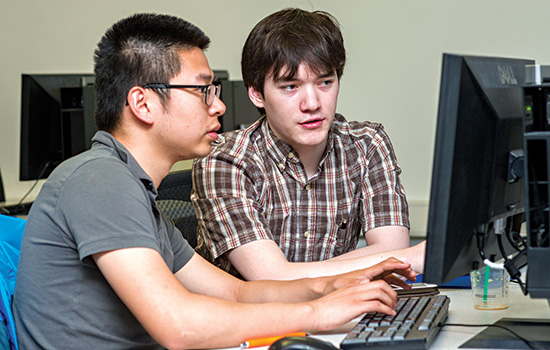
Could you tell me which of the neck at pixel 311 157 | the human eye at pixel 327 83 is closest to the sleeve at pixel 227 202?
the neck at pixel 311 157

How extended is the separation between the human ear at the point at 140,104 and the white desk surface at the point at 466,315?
0.48 meters

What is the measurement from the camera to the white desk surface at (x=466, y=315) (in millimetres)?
1055

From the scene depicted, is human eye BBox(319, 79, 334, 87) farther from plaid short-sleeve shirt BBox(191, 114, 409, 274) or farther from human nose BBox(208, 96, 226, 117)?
human nose BBox(208, 96, 226, 117)

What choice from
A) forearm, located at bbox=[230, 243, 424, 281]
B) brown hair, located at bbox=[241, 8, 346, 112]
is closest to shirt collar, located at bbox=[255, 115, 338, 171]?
brown hair, located at bbox=[241, 8, 346, 112]

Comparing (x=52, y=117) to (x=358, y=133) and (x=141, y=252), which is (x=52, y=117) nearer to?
(x=358, y=133)

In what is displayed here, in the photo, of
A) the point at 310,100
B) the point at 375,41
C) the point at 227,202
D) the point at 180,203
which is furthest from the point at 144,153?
the point at 375,41

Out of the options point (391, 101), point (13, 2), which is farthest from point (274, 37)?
point (13, 2)

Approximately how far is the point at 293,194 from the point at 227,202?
0.61 ft

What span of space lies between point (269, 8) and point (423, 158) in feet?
4.31

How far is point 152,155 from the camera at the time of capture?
1.27m

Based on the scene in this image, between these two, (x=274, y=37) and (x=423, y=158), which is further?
(x=423, y=158)

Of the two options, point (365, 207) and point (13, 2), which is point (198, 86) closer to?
point (365, 207)

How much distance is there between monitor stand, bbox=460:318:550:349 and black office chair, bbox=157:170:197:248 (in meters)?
1.28

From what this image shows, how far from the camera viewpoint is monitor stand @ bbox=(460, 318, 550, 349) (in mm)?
995
